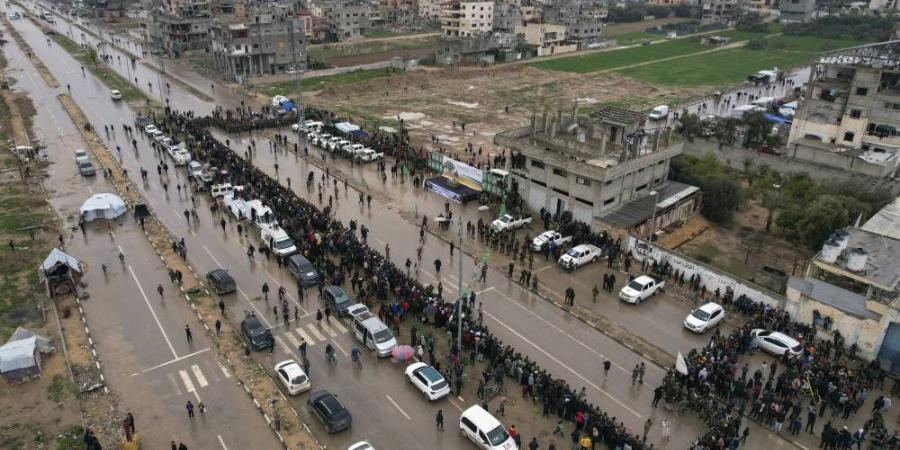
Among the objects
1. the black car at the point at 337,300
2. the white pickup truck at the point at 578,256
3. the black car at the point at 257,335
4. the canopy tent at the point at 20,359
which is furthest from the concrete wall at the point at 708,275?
the canopy tent at the point at 20,359

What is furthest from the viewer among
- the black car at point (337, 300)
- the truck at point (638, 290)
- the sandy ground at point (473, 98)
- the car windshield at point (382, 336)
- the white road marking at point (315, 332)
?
the sandy ground at point (473, 98)

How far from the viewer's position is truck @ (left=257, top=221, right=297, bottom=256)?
36.6 metres

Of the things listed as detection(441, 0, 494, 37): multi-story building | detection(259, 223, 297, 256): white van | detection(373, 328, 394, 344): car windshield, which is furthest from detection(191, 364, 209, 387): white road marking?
detection(441, 0, 494, 37): multi-story building

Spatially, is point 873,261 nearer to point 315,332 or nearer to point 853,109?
point 315,332

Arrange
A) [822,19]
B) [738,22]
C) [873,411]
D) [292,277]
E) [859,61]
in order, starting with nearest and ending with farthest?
[873,411] → [292,277] → [859,61] → [822,19] → [738,22]

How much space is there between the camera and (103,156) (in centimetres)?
5672

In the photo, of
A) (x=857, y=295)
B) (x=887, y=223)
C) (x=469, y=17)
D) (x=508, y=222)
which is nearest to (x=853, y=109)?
(x=887, y=223)

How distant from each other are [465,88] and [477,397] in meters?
75.7

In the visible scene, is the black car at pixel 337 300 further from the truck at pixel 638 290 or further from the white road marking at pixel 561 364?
the truck at pixel 638 290

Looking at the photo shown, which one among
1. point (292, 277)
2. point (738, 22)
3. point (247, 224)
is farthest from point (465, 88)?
point (738, 22)

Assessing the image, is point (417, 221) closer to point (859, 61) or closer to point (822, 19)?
point (859, 61)

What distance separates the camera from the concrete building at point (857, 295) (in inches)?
1085

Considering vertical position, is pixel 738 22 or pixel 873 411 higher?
pixel 738 22

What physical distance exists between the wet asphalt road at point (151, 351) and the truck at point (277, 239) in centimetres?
617
